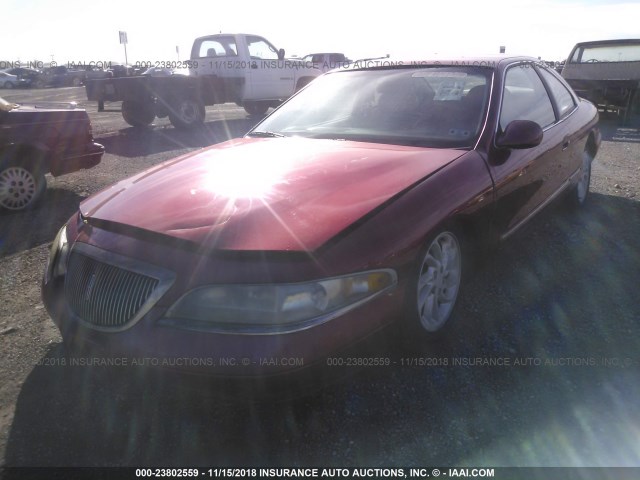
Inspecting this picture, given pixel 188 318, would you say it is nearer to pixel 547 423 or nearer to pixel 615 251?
pixel 547 423

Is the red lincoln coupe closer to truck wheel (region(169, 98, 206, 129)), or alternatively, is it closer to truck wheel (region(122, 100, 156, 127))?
truck wheel (region(169, 98, 206, 129))

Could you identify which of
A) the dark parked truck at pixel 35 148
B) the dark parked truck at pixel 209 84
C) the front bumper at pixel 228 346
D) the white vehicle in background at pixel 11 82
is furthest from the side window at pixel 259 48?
the white vehicle in background at pixel 11 82

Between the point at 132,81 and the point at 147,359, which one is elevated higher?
the point at 132,81

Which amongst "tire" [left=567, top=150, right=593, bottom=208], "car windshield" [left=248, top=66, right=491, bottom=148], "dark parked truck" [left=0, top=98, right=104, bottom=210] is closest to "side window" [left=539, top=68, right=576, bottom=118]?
"tire" [left=567, top=150, right=593, bottom=208]

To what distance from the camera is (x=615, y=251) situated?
394 cm

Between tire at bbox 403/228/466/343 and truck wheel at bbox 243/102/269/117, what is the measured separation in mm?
11589

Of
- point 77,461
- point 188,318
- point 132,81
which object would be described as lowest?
point 77,461

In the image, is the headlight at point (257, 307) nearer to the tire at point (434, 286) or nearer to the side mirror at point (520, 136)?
the tire at point (434, 286)

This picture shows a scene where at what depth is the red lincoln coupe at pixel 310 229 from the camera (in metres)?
1.78

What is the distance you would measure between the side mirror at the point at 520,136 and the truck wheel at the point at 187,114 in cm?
952

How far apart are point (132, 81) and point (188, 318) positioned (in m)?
10.1

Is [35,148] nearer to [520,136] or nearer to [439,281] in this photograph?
[439,281]

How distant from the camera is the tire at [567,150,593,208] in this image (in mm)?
4650

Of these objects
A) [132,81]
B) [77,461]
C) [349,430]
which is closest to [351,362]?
[349,430]
